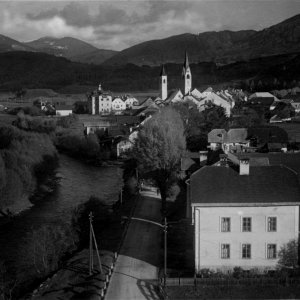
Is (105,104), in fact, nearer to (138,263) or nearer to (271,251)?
(138,263)

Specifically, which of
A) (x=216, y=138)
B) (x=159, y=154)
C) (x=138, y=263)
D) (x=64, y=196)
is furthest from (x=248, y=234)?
(x=216, y=138)

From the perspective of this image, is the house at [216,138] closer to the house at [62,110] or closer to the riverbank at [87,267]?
the riverbank at [87,267]

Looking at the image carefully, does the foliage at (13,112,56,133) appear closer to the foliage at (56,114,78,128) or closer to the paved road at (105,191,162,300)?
the foliage at (56,114,78,128)

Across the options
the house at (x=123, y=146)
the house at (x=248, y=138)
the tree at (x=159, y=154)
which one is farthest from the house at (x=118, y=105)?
the tree at (x=159, y=154)

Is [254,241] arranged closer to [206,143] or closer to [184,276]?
[184,276]

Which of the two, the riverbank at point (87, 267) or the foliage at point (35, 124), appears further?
the foliage at point (35, 124)

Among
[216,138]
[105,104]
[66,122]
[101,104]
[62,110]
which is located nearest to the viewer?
[216,138]

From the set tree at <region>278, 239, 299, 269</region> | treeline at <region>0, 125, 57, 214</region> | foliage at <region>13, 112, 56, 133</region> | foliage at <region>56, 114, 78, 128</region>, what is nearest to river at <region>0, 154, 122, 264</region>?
treeline at <region>0, 125, 57, 214</region>
